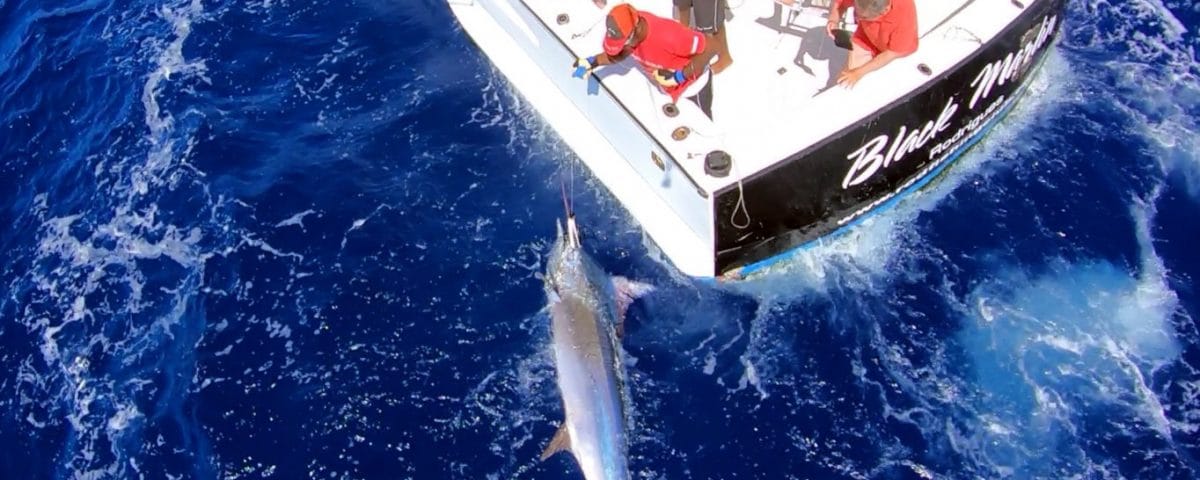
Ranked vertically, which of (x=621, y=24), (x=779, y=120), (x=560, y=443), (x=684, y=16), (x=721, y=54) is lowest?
(x=560, y=443)

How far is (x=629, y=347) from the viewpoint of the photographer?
7473 millimetres

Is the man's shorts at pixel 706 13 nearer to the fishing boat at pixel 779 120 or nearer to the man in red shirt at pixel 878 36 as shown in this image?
the fishing boat at pixel 779 120

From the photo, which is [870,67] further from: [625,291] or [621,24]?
[625,291]

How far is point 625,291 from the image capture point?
25.5ft

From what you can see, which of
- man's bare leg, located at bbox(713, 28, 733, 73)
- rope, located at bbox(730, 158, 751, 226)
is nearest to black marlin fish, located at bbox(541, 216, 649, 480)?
rope, located at bbox(730, 158, 751, 226)

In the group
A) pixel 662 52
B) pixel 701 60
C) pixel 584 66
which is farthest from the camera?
pixel 701 60

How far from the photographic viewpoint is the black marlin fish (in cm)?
662

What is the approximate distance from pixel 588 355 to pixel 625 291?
0.96m

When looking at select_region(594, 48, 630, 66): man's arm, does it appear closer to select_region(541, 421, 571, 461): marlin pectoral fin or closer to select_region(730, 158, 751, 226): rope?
select_region(730, 158, 751, 226): rope

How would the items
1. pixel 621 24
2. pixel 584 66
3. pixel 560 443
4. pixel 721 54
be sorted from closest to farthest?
pixel 621 24 → pixel 560 443 → pixel 584 66 → pixel 721 54

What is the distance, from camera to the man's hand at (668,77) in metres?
7.12

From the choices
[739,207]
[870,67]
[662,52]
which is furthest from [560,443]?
[870,67]

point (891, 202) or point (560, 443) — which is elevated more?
point (891, 202)

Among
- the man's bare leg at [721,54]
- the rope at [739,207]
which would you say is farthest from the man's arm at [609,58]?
the rope at [739,207]
